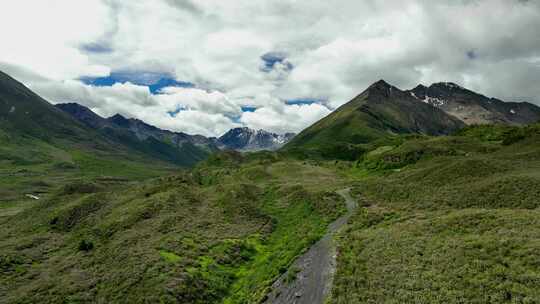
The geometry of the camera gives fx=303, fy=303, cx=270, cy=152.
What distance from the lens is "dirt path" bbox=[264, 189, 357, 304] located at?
86.9 feet

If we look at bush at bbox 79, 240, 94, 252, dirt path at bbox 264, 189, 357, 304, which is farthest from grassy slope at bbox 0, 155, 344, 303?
dirt path at bbox 264, 189, 357, 304

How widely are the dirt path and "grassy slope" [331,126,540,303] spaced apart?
4.22ft

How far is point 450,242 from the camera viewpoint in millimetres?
27625

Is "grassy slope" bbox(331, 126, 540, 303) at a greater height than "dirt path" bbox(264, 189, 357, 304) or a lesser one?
greater

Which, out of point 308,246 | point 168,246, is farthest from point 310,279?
point 168,246

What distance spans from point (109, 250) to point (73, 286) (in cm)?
1298

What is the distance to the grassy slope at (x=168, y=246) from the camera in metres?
36.0

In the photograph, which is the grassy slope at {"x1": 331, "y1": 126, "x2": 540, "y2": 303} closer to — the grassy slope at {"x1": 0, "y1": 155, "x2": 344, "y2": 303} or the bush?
the grassy slope at {"x1": 0, "y1": 155, "x2": 344, "y2": 303}

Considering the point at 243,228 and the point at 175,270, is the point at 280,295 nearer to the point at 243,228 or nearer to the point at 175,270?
the point at 175,270

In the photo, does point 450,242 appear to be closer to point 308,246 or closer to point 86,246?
point 308,246

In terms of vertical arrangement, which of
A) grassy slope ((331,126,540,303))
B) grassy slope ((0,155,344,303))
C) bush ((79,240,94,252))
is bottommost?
bush ((79,240,94,252))

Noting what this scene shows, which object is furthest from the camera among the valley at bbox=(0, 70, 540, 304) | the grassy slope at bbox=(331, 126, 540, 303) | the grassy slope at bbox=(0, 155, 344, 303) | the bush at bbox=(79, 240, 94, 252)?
the bush at bbox=(79, 240, 94, 252)

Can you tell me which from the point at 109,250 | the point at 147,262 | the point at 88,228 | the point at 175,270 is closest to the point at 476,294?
the point at 175,270

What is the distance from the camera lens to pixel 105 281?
38844mm
